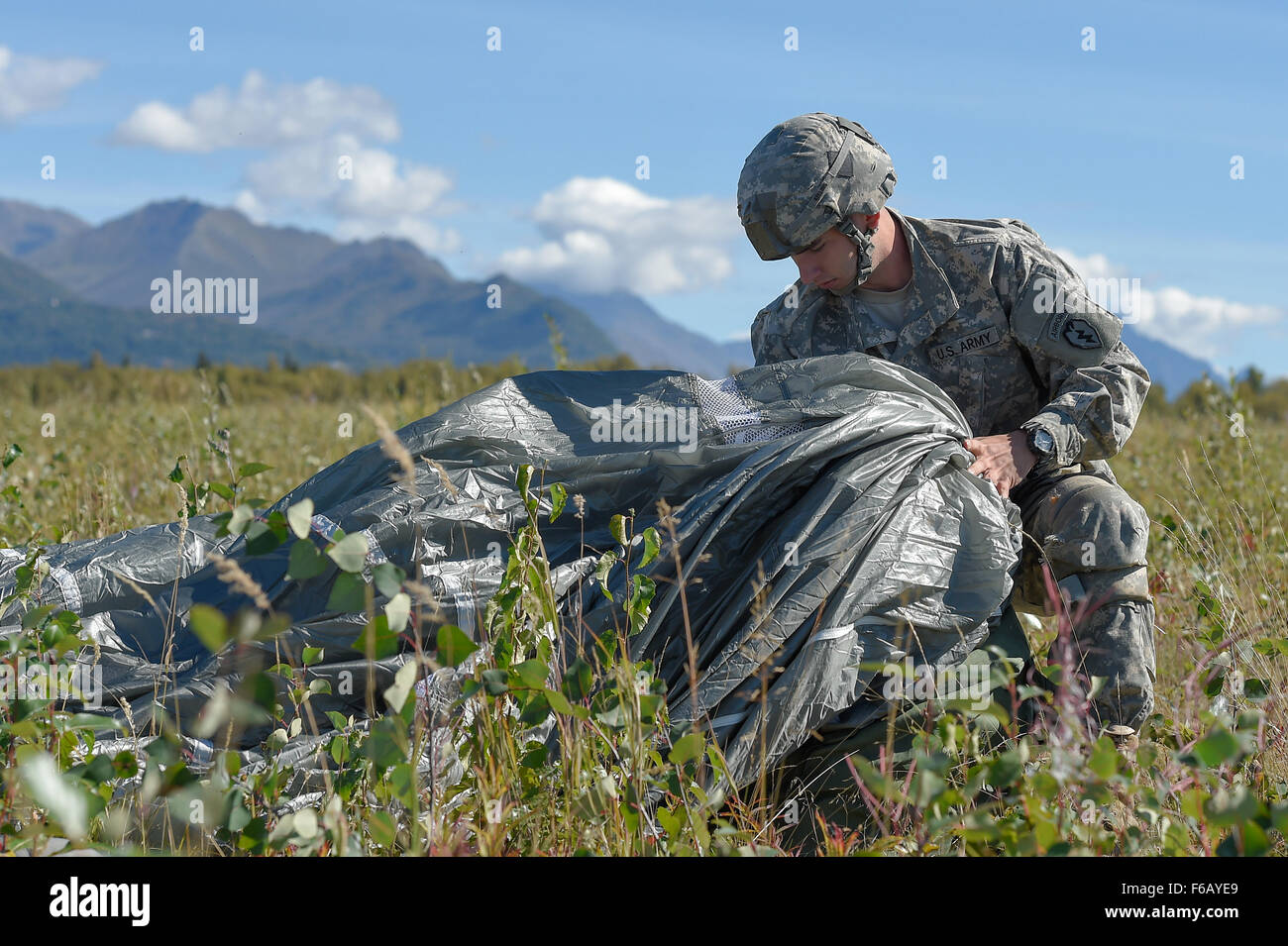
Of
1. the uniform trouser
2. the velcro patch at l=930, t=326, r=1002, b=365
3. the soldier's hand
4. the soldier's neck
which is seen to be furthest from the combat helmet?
the uniform trouser

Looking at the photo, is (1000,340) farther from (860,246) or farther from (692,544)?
(692,544)

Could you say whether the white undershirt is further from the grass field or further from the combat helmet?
the grass field

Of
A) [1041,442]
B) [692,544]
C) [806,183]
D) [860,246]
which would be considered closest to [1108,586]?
[1041,442]

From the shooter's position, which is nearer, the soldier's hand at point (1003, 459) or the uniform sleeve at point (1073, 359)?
the soldier's hand at point (1003, 459)

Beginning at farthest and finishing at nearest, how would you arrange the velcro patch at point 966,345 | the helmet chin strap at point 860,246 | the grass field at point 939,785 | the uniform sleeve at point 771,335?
1. the uniform sleeve at point 771,335
2. the velcro patch at point 966,345
3. the helmet chin strap at point 860,246
4. the grass field at point 939,785

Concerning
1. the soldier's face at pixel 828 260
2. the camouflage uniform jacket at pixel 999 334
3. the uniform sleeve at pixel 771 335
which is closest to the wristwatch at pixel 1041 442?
the camouflage uniform jacket at pixel 999 334

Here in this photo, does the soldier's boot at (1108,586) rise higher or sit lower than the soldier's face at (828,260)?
lower

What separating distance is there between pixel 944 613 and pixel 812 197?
4.62 ft

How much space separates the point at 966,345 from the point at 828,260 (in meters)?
0.60

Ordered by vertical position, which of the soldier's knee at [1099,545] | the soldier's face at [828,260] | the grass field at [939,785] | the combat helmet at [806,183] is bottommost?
the grass field at [939,785]

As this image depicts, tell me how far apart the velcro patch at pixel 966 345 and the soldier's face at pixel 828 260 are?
42 centimetres

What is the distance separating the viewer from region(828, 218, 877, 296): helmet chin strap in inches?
139

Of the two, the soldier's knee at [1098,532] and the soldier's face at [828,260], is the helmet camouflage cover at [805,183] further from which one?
the soldier's knee at [1098,532]

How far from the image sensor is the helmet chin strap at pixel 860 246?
353 cm
